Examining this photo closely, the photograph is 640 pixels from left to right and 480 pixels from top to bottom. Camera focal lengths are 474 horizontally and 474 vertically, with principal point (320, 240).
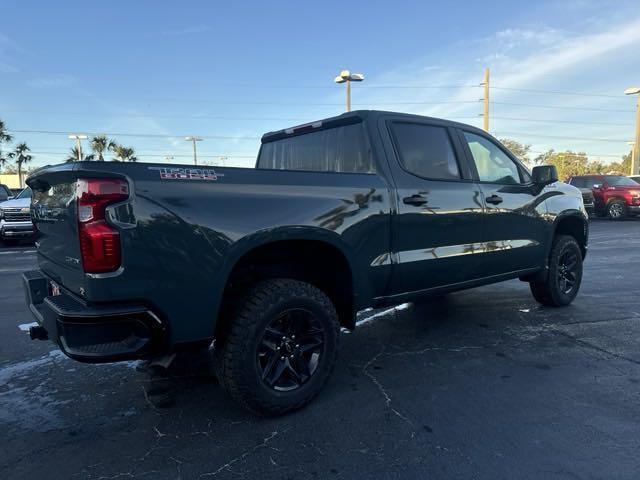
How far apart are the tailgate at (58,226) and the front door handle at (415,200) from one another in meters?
2.18

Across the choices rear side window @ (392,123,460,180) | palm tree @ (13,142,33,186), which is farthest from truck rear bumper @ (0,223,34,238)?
palm tree @ (13,142,33,186)

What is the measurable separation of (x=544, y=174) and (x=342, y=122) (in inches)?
89.3

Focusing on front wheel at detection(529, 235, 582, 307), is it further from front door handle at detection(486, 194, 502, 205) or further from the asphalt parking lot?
front door handle at detection(486, 194, 502, 205)

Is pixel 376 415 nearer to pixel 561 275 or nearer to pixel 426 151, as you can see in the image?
pixel 426 151

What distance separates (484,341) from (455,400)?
1.35 metres

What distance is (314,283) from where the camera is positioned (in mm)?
3469

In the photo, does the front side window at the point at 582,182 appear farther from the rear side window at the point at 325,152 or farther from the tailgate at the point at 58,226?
the tailgate at the point at 58,226

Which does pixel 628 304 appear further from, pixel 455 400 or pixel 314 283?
pixel 314 283

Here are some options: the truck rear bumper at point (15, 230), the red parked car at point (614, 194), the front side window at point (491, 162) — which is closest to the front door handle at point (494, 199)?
the front side window at point (491, 162)

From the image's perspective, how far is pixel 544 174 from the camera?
4703 millimetres

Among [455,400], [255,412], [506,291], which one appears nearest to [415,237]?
[455,400]

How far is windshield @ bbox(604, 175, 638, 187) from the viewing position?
18.8 m

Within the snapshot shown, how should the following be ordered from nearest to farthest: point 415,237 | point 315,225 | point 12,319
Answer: point 315,225, point 415,237, point 12,319

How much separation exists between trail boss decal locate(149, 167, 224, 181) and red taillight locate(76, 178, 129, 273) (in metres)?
0.21
